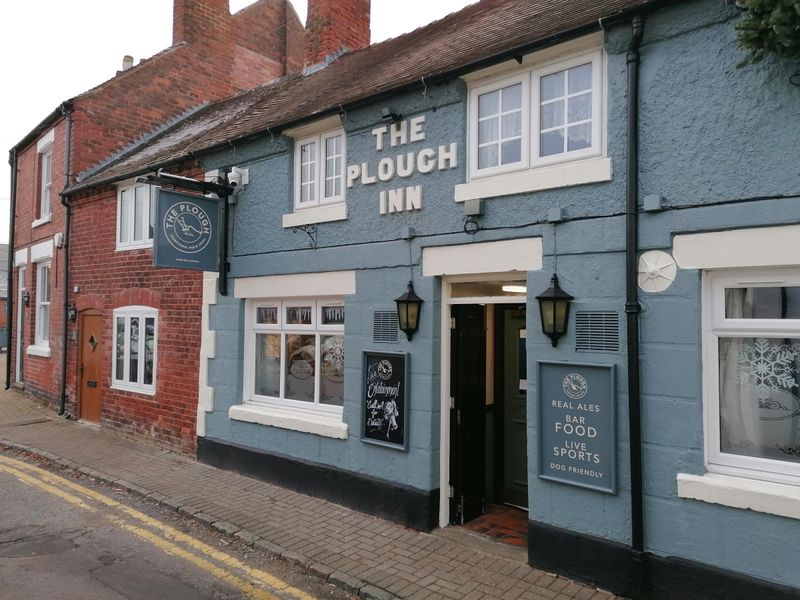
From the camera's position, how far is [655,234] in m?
4.64

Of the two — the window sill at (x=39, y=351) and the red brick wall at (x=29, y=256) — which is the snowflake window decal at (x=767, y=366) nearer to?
the red brick wall at (x=29, y=256)

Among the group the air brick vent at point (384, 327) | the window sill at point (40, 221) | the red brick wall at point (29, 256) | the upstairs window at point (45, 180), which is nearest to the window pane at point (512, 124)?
the air brick vent at point (384, 327)

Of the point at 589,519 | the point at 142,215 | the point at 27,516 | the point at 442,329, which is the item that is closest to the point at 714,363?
the point at 589,519

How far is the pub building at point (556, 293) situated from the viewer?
4297 millimetres

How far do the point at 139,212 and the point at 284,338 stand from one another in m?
4.54

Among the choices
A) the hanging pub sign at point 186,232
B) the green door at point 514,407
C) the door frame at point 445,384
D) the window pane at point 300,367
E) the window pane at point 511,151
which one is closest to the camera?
the window pane at point 511,151

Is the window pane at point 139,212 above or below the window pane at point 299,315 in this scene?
above

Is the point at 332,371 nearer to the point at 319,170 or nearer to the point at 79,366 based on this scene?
the point at 319,170

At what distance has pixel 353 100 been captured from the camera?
664 cm

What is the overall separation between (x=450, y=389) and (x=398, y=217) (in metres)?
1.94

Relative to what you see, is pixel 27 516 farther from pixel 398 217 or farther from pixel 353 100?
pixel 353 100

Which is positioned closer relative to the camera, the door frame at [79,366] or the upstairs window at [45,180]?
the door frame at [79,366]

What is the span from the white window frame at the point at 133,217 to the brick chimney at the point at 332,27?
394 centimetres

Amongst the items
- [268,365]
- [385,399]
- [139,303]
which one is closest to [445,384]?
[385,399]
